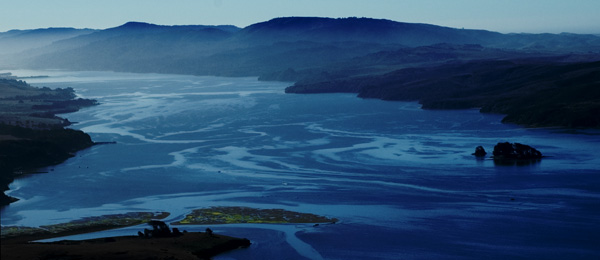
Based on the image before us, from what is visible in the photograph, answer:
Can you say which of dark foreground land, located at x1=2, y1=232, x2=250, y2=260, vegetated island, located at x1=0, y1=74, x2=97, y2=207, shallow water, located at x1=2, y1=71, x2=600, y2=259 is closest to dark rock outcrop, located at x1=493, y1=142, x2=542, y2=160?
shallow water, located at x1=2, y1=71, x2=600, y2=259

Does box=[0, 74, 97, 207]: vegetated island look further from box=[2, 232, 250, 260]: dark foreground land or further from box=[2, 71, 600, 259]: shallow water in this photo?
box=[2, 232, 250, 260]: dark foreground land

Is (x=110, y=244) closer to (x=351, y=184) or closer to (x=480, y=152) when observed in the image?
(x=351, y=184)

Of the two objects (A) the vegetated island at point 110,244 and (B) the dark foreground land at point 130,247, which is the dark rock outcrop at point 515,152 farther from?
(B) the dark foreground land at point 130,247

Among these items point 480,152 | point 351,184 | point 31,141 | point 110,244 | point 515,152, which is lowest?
point 351,184

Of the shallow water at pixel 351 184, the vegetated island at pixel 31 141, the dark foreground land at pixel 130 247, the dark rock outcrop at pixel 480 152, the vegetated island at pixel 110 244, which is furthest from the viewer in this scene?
the dark rock outcrop at pixel 480 152

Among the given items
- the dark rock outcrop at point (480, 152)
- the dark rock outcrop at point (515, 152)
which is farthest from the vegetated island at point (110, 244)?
the dark rock outcrop at point (515, 152)

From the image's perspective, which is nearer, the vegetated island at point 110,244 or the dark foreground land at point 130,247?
the dark foreground land at point 130,247

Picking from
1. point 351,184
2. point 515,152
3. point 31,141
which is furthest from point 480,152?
point 31,141
